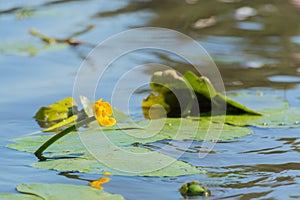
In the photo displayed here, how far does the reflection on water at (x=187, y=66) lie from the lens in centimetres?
168

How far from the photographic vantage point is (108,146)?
181 cm

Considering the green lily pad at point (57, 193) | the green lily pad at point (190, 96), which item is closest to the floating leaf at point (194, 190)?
the green lily pad at point (57, 193)

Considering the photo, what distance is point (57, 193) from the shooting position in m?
1.52

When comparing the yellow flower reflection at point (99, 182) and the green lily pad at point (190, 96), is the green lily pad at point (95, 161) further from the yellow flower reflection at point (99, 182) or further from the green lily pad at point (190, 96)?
the green lily pad at point (190, 96)

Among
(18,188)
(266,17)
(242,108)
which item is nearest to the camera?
(18,188)

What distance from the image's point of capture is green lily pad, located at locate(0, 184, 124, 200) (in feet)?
4.90

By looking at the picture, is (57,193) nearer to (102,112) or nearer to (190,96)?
(102,112)

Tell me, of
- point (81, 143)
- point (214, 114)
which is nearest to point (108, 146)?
point (81, 143)

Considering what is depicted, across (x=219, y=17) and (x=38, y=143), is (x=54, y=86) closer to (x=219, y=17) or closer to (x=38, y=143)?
(x=38, y=143)

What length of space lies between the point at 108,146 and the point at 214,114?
0.52 metres

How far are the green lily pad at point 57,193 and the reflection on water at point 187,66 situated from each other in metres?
0.09

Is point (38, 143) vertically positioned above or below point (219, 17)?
below

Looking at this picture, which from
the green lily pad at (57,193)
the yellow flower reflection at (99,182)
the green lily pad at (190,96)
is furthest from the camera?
the green lily pad at (190,96)

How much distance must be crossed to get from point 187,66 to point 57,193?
147cm
